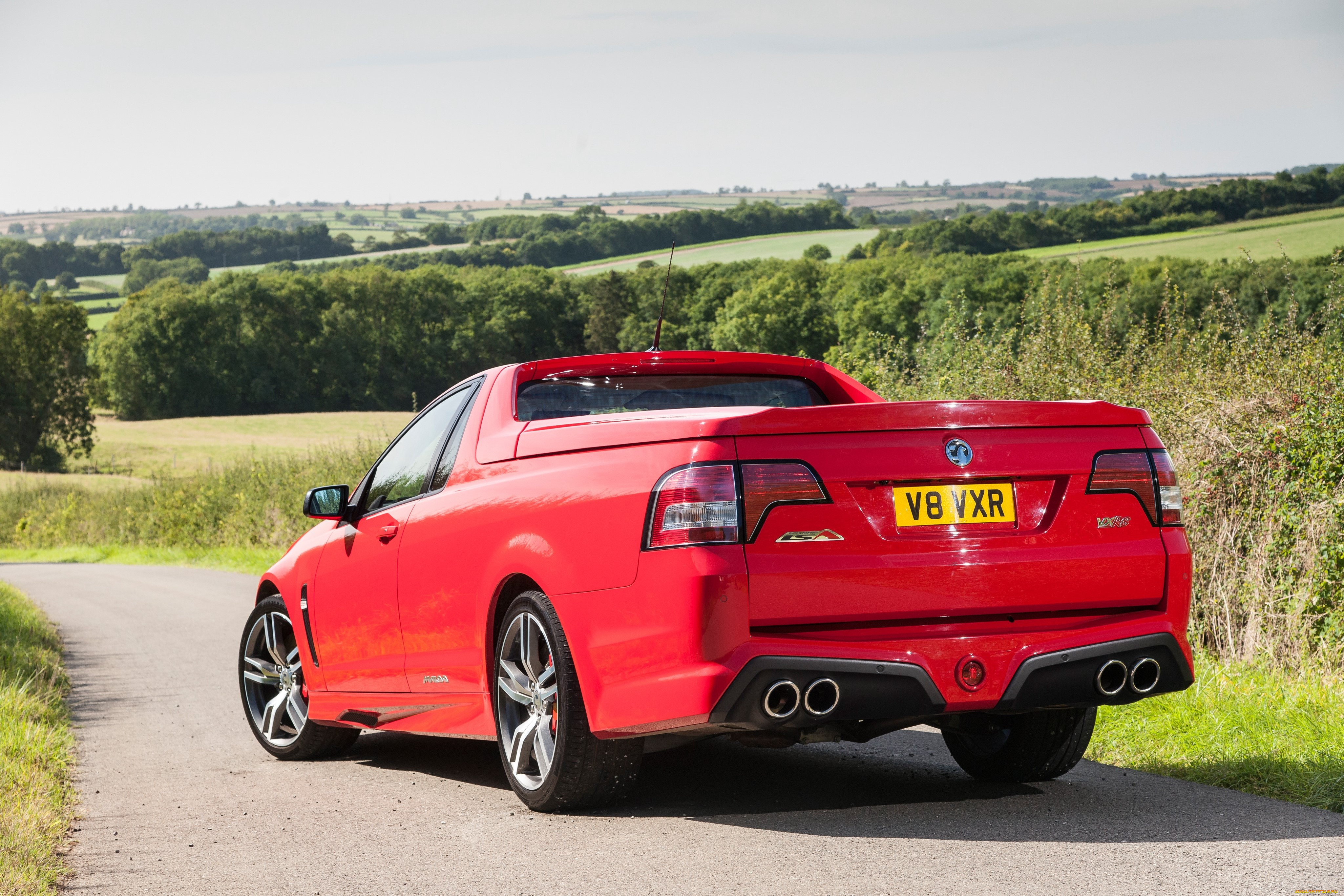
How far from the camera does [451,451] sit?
226 inches

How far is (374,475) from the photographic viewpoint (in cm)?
654

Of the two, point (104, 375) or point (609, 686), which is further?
point (104, 375)

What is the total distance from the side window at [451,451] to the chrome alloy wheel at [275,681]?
1718 mm

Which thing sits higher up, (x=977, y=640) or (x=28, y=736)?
(x=977, y=640)

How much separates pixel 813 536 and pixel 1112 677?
116 cm

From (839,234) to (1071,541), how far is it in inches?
5100

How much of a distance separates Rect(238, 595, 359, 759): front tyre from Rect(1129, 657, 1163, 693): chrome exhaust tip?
3.89m

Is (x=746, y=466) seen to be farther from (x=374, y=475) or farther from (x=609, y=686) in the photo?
(x=374, y=475)

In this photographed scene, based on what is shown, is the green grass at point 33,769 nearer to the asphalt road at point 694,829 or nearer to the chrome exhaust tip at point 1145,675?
the asphalt road at point 694,829

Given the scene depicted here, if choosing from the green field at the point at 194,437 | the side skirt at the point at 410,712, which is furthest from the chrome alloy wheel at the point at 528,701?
the green field at the point at 194,437

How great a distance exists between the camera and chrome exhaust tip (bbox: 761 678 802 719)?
4.13 meters

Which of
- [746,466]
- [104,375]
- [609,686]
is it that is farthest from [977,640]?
[104,375]

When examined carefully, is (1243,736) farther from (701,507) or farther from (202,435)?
(202,435)

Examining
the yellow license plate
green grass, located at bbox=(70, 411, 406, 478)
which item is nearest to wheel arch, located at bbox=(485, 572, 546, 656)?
the yellow license plate
